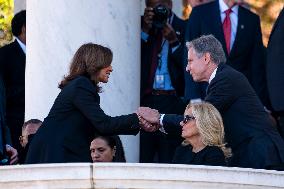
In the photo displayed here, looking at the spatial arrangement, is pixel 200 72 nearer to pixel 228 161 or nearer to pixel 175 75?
pixel 228 161

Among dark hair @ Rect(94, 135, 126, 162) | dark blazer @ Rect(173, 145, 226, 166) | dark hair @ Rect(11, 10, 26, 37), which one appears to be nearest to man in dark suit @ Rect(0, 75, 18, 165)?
dark hair @ Rect(11, 10, 26, 37)

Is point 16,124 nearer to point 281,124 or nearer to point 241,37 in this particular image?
point 241,37

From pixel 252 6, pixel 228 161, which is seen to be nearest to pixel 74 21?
pixel 228 161

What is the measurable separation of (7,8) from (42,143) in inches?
285

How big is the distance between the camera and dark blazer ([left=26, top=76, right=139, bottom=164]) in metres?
2.82

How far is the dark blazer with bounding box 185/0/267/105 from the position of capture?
49.6 feet

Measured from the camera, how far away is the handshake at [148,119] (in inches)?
525

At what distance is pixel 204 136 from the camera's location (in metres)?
12.4

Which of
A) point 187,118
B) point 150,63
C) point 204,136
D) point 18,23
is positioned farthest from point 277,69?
point 18,23

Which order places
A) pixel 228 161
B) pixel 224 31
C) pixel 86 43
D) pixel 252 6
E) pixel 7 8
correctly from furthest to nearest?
pixel 252 6
pixel 7 8
pixel 224 31
pixel 86 43
pixel 228 161

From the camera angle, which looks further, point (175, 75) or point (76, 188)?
point (175, 75)

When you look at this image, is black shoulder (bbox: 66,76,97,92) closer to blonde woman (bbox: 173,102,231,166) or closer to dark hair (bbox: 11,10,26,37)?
blonde woman (bbox: 173,102,231,166)

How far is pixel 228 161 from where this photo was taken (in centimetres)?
1248

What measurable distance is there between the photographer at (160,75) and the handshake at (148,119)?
65.2 inches
